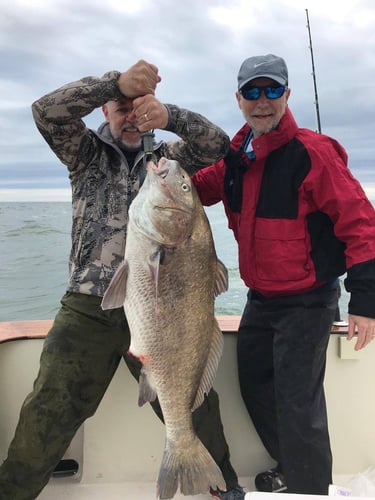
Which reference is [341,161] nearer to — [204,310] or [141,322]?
[204,310]

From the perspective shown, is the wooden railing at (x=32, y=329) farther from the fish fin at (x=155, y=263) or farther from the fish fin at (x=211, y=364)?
the fish fin at (x=155, y=263)

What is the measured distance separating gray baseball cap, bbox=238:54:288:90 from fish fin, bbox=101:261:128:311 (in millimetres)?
1362

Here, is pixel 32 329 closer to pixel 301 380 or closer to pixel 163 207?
pixel 163 207

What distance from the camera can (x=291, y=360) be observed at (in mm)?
2680

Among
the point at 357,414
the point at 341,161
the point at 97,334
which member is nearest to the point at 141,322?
the point at 97,334

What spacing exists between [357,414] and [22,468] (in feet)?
7.04

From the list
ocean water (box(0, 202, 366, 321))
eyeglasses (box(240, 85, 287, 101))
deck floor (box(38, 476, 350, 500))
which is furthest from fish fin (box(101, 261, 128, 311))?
ocean water (box(0, 202, 366, 321))

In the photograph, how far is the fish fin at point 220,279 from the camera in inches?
91.8

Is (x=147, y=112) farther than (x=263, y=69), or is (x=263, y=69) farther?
(x=263, y=69)

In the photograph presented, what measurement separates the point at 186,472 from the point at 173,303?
0.83 meters

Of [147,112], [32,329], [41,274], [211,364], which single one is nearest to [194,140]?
[147,112]

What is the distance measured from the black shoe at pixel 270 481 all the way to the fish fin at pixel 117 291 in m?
1.75

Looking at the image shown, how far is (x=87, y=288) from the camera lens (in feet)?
8.80

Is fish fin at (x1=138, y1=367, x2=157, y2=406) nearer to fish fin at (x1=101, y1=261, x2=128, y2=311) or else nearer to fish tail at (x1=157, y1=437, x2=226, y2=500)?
fish tail at (x1=157, y1=437, x2=226, y2=500)
